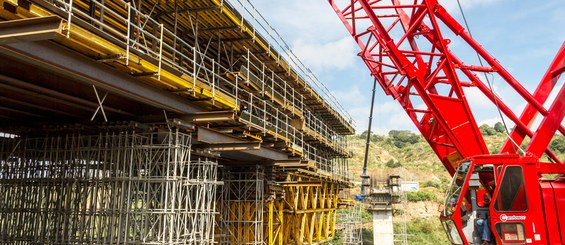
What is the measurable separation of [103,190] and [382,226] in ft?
88.5

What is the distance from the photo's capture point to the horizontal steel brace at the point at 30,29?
6.31m

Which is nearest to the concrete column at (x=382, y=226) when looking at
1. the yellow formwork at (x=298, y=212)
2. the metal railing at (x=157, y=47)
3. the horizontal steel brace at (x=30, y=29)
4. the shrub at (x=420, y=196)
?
the yellow formwork at (x=298, y=212)

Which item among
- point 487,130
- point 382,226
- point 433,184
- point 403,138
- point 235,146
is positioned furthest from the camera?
point 403,138

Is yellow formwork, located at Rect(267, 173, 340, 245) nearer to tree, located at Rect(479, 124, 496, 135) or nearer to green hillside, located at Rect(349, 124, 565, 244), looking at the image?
green hillside, located at Rect(349, 124, 565, 244)

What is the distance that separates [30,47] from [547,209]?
34.9ft

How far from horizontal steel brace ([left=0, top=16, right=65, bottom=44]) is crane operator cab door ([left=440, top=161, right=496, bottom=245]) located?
8.62 metres

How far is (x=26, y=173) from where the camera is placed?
1335 cm

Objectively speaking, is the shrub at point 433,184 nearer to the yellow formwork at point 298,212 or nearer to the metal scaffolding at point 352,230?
the metal scaffolding at point 352,230

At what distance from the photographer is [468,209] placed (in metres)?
9.91

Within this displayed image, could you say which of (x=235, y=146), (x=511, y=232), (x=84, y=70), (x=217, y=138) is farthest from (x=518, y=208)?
(x=84, y=70)

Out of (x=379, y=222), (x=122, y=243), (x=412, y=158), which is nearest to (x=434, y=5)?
(x=122, y=243)

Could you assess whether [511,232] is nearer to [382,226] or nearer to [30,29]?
[30,29]

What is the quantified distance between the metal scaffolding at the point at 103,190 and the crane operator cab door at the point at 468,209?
6.47m

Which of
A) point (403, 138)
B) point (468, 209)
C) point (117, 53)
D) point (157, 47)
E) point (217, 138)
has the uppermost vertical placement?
point (403, 138)
